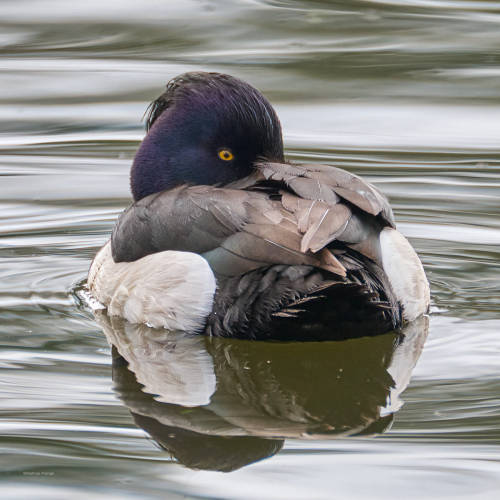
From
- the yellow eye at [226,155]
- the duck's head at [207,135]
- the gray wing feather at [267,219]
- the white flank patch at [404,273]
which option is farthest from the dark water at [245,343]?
the yellow eye at [226,155]

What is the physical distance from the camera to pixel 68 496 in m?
3.92

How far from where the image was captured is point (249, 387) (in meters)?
5.00

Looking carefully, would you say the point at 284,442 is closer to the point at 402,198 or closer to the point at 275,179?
the point at 275,179

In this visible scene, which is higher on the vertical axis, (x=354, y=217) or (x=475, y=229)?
(x=354, y=217)

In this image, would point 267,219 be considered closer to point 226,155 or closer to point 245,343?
point 245,343

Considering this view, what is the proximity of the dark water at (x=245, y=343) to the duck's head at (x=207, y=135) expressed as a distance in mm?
869

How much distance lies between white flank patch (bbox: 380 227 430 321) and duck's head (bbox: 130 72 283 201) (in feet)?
2.50

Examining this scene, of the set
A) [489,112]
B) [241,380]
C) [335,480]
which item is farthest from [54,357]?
[489,112]

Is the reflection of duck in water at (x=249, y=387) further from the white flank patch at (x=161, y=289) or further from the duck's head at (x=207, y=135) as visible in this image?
the duck's head at (x=207, y=135)

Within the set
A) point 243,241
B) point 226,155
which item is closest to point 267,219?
point 243,241

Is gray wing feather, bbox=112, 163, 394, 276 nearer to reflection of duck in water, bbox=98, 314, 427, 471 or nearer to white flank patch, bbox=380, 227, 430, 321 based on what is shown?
white flank patch, bbox=380, 227, 430, 321

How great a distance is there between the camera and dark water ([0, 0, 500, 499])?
415 cm

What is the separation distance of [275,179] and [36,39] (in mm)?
6732

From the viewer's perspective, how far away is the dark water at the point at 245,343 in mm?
4148
